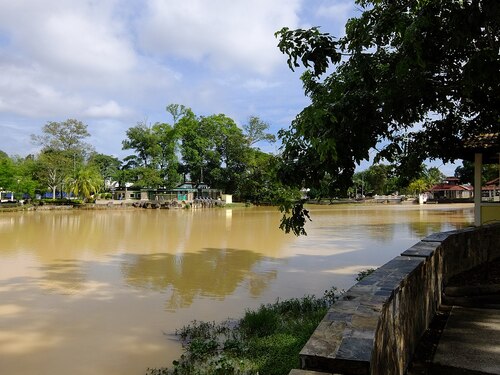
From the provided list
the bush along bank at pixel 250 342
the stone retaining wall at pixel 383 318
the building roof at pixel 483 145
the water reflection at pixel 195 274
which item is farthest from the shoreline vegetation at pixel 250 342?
the building roof at pixel 483 145

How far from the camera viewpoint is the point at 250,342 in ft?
18.1

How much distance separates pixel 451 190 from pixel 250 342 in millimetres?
73255

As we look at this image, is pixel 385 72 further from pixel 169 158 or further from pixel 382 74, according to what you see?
pixel 169 158

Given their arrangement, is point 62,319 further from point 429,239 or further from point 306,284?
point 429,239

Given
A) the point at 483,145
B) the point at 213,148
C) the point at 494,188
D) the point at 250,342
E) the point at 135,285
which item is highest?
the point at 213,148

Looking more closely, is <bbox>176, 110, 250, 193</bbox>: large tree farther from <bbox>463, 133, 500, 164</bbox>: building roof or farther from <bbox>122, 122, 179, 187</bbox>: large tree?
<bbox>463, 133, 500, 164</bbox>: building roof

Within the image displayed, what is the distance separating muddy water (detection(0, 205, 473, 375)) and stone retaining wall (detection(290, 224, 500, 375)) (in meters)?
3.27

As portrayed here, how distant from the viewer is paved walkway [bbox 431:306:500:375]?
Answer: 3352 millimetres

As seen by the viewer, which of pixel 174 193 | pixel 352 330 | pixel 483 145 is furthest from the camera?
pixel 174 193

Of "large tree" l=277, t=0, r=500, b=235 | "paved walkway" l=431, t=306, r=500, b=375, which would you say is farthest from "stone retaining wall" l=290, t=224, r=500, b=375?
"large tree" l=277, t=0, r=500, b=235

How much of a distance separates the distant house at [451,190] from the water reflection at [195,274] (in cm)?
6311

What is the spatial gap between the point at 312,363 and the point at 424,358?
2055 mm

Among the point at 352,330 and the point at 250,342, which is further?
the point at 250,342

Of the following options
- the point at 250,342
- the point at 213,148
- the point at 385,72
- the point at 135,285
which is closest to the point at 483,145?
the point at 385,72
